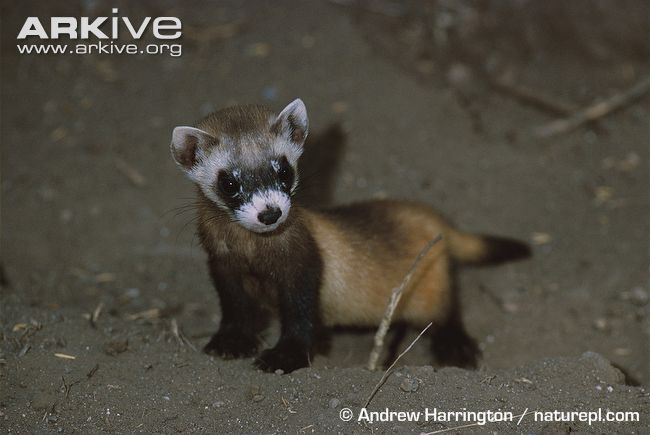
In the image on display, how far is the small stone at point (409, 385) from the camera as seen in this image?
2.84 metres

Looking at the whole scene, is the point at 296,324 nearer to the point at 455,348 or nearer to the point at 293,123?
the point at 293,123

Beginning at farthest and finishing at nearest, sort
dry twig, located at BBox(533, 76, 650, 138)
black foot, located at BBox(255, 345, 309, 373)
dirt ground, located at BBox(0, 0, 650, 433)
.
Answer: dry twig, located at BBox(533, 76, 650, 138), black foot, located at BBox(255, 345, 309, 373), dirt ground, located at BBox(0, 0, 650, 433)

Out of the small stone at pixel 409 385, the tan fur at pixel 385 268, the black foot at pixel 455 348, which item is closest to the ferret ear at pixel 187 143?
the tan fur at pixel 385 268

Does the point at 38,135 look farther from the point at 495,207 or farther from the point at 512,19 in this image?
the point at 512,19

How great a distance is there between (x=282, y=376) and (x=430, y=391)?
651 mm

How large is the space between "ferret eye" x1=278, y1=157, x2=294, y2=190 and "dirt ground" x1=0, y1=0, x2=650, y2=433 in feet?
2.73

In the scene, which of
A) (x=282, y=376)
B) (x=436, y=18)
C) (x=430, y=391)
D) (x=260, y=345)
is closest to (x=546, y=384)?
(x=430, y=391)

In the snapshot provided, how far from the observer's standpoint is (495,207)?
16.4 feet

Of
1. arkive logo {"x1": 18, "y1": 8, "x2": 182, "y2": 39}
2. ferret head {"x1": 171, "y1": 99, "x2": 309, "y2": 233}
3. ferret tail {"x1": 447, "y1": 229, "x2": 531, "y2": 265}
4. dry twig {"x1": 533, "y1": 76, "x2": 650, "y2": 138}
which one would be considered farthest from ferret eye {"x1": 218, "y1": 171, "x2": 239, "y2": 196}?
dry twig {"x1": 533, "y1": 76, "x2": 650, "y2": 138}

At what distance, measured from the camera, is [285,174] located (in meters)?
2.96

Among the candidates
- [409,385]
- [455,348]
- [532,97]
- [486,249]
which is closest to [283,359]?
[409,385]

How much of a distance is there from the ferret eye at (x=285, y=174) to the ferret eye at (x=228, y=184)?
0.19 m

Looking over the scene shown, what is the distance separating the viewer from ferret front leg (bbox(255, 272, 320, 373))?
3.18m

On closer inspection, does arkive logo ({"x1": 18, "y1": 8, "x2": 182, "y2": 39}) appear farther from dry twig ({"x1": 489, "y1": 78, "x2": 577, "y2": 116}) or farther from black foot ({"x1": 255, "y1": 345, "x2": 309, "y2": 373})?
black foot ({"x1": 255, "y1": 345, "x2": 309, "y2": 373})
